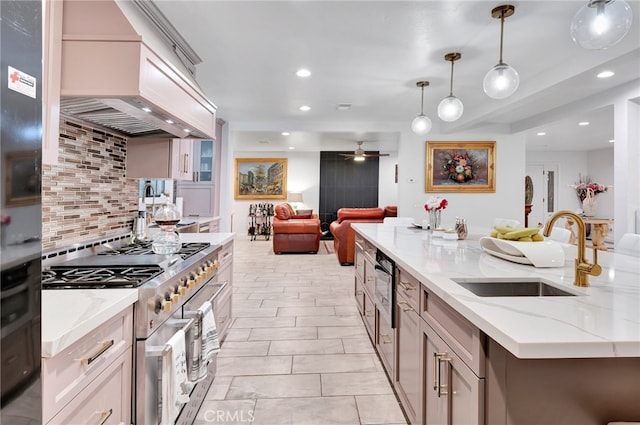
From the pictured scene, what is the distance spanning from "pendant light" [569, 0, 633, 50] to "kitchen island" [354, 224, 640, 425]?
118cm

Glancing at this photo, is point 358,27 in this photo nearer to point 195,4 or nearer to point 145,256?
point 195,4

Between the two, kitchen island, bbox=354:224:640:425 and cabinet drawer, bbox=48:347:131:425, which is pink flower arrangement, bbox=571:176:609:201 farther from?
cabinet drawer, bbox=48:347:131:425

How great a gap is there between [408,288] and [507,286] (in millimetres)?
446

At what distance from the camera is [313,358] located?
8.16ft

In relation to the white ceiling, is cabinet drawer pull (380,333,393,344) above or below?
below

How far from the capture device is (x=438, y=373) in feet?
4.01

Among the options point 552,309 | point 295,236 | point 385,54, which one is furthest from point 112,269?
point 295,236

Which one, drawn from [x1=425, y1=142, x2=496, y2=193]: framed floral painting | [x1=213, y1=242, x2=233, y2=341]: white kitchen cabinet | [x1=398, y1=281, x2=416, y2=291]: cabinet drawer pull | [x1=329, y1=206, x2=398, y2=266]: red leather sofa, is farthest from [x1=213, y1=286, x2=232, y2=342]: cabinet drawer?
[x1=425, y1=142, x2=496, y2=193]: framed floral painting

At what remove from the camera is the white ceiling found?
2.34 meters

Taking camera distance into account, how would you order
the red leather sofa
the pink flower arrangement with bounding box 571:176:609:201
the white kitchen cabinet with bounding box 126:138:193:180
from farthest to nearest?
the pink flower arrangement with bounding box 571:176:609:201, the red leather sofa, the white kitchen cabinet with bounding box 126:138:193:180

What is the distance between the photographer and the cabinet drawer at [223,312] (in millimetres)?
2385

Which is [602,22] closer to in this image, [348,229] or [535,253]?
[535,253]

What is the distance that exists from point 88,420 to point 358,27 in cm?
279

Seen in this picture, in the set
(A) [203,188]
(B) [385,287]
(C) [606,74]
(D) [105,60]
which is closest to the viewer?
(D) [105,60]
